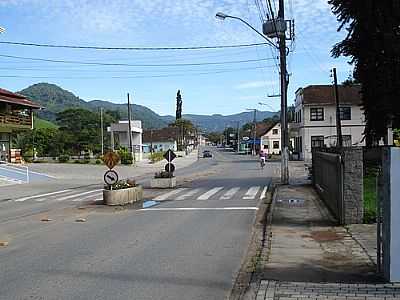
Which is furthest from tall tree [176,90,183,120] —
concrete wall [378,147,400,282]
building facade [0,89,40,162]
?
concrete wall [378,147,400,282]

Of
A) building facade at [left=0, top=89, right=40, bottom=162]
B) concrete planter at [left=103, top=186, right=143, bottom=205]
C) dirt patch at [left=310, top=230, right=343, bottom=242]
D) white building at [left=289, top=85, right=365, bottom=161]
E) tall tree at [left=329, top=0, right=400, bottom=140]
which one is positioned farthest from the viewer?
white building at [left=289, top=85, right=365, bottom=161]

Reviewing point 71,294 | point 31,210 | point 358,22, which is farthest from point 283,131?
point 71,294

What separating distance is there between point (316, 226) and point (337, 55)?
65.2 feet

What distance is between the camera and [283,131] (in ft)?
106

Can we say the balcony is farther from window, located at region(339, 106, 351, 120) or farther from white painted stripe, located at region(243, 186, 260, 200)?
window, located at region(339, 106, 351, 120)

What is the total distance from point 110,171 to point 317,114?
5649cm

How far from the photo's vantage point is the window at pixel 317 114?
2940 inches

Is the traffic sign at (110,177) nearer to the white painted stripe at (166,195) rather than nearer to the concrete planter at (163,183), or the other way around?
the white painted stripe at (166,195)

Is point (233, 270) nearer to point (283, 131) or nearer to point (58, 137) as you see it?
point (283, 131)

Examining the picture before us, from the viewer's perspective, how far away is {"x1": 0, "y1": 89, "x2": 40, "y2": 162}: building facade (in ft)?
190

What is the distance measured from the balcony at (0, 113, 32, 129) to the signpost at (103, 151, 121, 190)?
36.1 meters

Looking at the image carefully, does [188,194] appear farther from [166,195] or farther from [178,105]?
[178,105]

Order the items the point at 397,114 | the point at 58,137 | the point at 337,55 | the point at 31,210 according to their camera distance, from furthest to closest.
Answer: the point at 58,137 < the point at 337,55 < the point at 397,114 < the point at 31,210

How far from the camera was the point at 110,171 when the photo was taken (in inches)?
855
